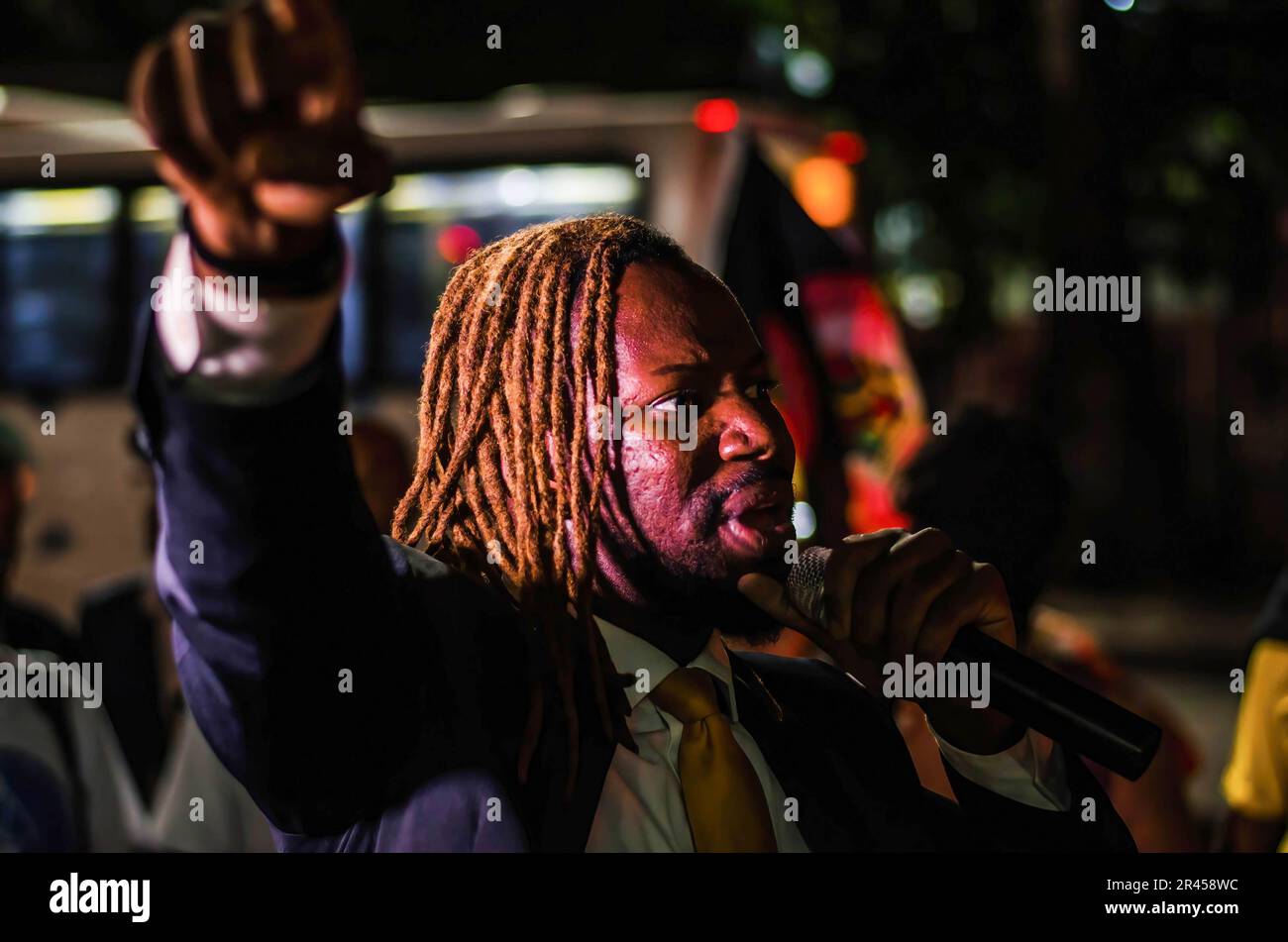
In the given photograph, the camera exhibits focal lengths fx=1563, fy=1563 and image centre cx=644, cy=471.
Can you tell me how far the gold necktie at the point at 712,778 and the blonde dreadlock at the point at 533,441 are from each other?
9cm

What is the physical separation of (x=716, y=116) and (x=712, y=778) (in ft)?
20.6

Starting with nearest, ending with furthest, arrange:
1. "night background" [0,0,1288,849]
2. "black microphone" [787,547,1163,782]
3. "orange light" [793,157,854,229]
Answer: "black microphone" [787,547,1163,782]
"orange light" [793,157,854,229]
"night background" [0,0,1288,849]

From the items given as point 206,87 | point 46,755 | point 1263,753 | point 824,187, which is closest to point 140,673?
point 46,755

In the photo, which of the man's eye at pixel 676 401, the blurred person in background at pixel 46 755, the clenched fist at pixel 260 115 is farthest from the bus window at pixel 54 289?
the clenched fist at pixel 260 115

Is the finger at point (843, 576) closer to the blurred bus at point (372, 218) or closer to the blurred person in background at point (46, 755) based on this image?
the blurred person in background at point (46, 755)

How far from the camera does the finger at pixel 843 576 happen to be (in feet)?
5.97

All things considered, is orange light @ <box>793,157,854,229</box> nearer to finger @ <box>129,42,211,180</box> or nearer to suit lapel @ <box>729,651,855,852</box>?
suit lapel @ <box>729,651,855,852</box>

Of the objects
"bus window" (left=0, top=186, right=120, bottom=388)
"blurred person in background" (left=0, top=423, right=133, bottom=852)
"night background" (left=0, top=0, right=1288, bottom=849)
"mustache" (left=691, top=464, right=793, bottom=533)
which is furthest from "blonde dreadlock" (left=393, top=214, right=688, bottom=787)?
"night background" (left=0, top=0, right=1288, bottom=849)

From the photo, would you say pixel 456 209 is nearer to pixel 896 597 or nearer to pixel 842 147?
pixel 842 147

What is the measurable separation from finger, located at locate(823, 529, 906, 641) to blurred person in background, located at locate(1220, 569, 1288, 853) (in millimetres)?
1856

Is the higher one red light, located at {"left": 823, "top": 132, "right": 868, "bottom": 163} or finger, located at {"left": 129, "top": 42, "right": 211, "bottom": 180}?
red light, located at {"left": 823, "top": 132, "right": 868, "bottom": 163}

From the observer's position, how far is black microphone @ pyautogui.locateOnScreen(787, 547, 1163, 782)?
1754 mm

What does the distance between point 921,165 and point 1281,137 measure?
2.62 meters

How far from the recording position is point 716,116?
7703 mm
